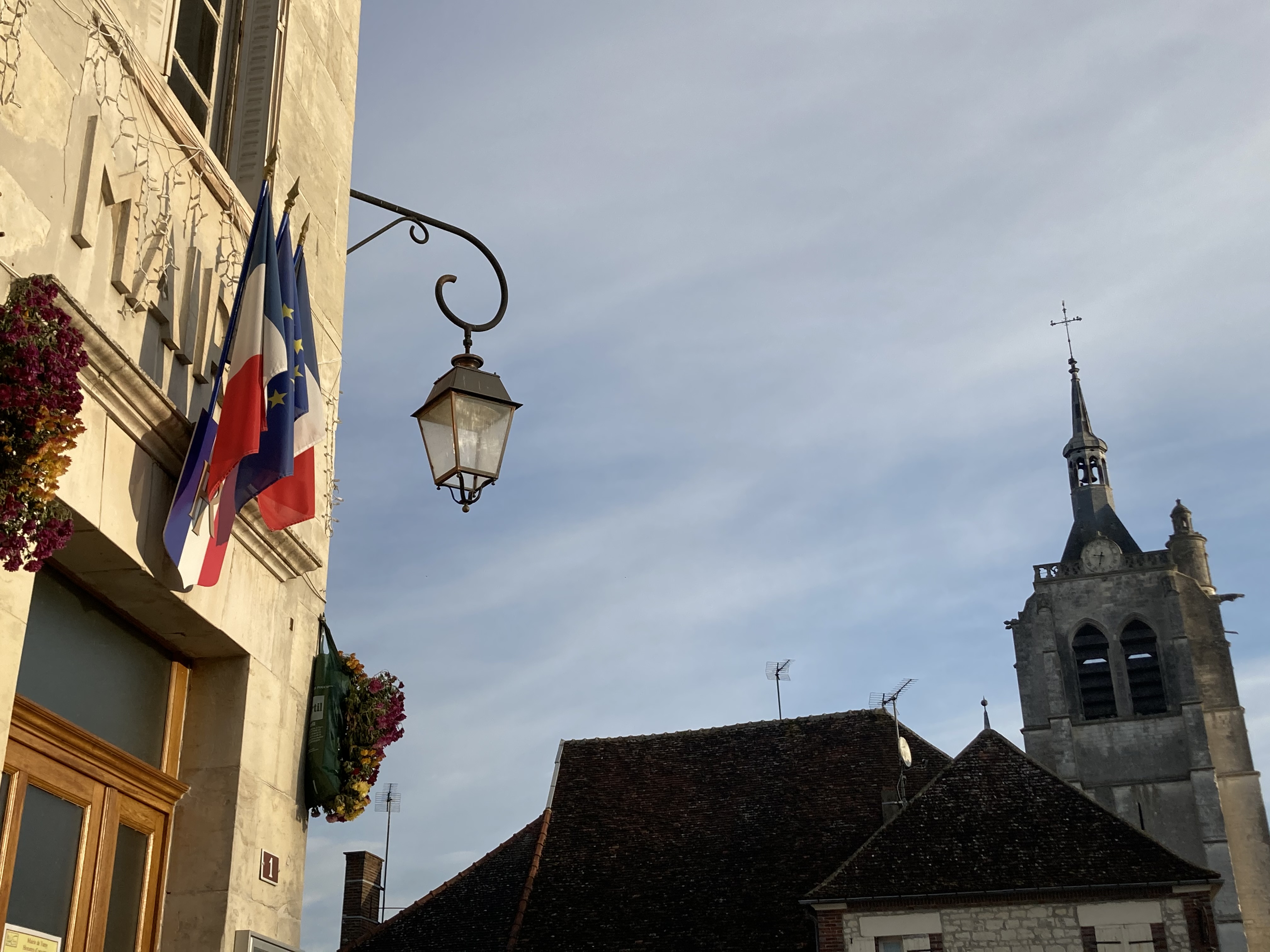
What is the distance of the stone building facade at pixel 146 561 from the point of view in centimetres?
425

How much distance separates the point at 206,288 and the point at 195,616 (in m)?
1.32

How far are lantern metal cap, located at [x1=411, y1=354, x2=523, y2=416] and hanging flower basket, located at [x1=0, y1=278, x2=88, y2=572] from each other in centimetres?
205

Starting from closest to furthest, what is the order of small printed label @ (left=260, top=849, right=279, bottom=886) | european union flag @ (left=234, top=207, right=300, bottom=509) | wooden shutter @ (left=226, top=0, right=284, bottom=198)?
european union flag @ (left=234, top=207, right=300, bottom=509) < small printed label @ (left=260, top=849, right=279, bottom=886) < wooden shutter @ (left=226, top=0, right=284, bottom=198)

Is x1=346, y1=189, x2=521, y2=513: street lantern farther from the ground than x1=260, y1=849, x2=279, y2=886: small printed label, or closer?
farther from the ground

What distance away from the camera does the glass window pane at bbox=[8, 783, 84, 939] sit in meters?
4.22

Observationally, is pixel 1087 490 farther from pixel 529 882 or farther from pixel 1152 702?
pixel 529 882

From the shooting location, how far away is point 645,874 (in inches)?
902

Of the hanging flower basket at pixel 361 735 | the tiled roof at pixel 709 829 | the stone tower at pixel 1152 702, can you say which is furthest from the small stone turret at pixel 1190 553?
the hanging flower basket at pixel 361 735

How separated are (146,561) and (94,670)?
0.52 m

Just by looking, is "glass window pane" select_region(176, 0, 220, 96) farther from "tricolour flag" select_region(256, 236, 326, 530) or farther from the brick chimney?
the brick chimney

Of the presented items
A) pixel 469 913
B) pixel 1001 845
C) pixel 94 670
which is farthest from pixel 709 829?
pixel 94 670

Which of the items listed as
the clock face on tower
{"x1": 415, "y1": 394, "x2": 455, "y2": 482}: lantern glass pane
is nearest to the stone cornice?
{"x1": 415, "y1": 394, "x2": 455, "y2": 482}: lantern glass pane

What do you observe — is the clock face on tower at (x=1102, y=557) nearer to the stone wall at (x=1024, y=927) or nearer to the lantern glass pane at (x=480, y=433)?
the stone wall at (x=1024, y=927)

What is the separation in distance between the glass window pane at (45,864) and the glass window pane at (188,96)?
9.45ft
